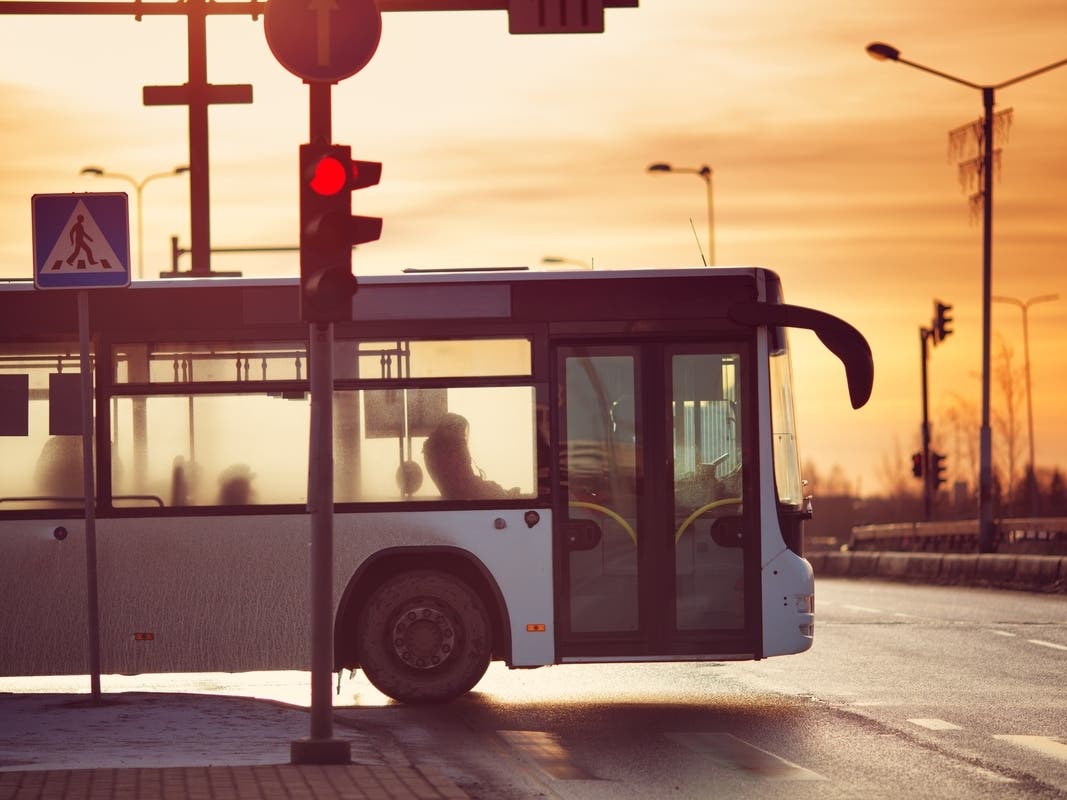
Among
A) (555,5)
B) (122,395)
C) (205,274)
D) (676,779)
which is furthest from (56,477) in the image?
(676,779)

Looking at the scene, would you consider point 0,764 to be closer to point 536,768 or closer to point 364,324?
point 536,768

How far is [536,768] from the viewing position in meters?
11.1

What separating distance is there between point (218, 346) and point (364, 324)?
1.05 meters

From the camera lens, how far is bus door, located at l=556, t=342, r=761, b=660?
14406mm

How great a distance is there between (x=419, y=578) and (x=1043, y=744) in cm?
462

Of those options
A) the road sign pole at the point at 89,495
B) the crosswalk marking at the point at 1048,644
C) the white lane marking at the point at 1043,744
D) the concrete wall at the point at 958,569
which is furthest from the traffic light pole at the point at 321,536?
the concrete wall at the point at 958,569

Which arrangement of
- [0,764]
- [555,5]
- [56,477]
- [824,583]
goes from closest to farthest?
[0,764]
[555,5]
[56,477]
[824,583]

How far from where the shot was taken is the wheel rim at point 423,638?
14.2 m

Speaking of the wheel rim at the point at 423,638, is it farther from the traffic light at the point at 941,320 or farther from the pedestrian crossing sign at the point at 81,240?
the traffic light at the point at 941,320

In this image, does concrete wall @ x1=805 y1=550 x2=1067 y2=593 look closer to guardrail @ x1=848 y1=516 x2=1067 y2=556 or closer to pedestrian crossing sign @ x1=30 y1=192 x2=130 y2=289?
guardrail @ x1=848 y1=516 x2=1067 y2=556

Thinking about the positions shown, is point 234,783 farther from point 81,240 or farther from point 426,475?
point 81,240

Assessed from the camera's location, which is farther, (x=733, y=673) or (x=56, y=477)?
(x=733, y=673)

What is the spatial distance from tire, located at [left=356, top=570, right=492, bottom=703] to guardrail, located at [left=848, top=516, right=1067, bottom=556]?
28015 mm

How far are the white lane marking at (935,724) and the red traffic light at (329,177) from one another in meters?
5.19
